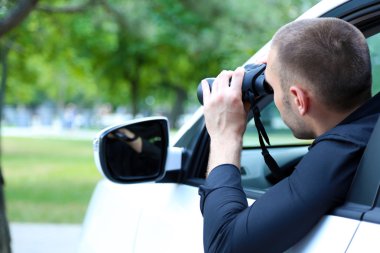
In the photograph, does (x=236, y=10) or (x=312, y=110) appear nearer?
(x=312, y=110)

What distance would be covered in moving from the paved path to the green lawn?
1.86ft

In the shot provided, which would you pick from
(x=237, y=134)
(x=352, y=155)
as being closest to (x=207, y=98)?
(x=237, y=134)

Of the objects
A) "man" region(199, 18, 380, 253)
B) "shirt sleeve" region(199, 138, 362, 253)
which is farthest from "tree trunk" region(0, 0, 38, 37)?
"shirt sleeve" region(199, 138, 362, 253)

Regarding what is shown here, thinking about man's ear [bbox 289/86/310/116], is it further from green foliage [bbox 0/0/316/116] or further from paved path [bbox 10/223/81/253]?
green foliage [bbox 0/0/316/116]

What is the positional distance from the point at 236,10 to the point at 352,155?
1366 cm

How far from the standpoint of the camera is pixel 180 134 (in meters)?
2.45

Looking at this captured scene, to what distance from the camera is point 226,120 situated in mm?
1606

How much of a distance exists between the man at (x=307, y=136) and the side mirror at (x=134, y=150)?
0.72 metres

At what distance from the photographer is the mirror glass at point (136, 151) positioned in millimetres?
2242

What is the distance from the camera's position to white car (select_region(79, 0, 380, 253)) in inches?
54.9

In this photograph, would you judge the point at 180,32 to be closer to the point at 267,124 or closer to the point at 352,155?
the point at 267,124

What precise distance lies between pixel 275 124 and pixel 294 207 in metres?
1.85

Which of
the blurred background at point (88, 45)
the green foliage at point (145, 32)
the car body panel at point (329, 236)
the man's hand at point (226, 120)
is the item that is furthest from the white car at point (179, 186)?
the green foliage at point (145, 32)

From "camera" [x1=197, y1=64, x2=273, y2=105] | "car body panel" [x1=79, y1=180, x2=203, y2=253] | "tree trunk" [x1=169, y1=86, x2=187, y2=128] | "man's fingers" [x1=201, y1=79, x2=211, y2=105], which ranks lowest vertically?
"tree trunk" [x1=169, y1=86, x2=187, y2=128]
